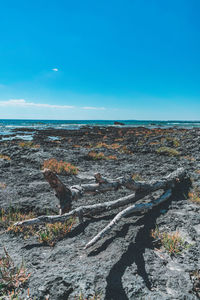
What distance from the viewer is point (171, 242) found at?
111 inches

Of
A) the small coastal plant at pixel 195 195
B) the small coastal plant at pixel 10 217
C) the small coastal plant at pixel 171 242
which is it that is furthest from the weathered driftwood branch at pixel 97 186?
the small coastal plant at pixel 10 217

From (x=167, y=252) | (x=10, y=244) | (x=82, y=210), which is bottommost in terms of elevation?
(x=10, y=244)

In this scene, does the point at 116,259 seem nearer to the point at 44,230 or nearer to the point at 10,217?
the point at 44,230

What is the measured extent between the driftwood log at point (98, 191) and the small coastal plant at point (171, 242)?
0.70 metres

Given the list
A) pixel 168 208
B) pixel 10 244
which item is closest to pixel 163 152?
pixel 168 208

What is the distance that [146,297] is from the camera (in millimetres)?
2016

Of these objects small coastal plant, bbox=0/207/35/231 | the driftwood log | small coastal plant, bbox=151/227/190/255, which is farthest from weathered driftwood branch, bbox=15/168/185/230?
small coastal plant, bbox=151/227/190/255

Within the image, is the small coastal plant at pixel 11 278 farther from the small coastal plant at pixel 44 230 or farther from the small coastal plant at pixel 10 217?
the small coastal plant at pixel 10 217

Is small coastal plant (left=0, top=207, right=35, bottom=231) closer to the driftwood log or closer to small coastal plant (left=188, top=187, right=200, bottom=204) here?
the driftwood log

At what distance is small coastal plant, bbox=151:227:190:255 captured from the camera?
271cm

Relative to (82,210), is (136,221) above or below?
below

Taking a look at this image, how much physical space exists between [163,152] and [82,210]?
10.3 metres

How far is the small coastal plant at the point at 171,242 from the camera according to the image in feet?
8.89

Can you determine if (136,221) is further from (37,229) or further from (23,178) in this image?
(23,178)
